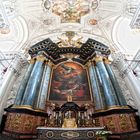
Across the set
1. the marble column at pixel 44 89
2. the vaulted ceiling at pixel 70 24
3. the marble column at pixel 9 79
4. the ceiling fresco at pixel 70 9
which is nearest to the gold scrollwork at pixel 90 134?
the marble column at pixel 44 89

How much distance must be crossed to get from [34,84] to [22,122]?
2.41m

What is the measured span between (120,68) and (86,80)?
94.0 inches

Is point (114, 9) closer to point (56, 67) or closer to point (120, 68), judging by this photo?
point (120, 68)

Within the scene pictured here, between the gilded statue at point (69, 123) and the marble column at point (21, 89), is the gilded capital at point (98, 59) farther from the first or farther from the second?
the gilded statue at point (69, 123)

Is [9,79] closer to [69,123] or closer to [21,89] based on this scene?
[21,89]

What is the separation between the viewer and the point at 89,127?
22.2 ft

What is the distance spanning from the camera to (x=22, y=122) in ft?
23.0

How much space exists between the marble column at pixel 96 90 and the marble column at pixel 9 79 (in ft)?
14.5

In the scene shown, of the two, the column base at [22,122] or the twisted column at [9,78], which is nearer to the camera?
the column base at [22,122]

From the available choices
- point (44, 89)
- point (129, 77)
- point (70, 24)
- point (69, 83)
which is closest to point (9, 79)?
point (44, 89)

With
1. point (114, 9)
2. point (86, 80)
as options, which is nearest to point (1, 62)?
point (86, 80)

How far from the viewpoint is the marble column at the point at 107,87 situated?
809 centimetres

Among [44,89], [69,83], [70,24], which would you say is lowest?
[44,89]

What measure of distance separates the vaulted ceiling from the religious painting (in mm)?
Answer: 3107
